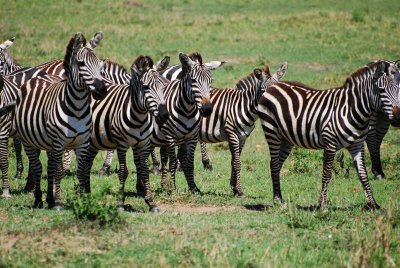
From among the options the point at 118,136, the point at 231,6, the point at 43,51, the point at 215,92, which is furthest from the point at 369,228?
the point at 231,6

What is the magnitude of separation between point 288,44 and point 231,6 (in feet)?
35.9

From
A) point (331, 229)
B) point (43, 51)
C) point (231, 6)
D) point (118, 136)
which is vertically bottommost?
point (331, 229)

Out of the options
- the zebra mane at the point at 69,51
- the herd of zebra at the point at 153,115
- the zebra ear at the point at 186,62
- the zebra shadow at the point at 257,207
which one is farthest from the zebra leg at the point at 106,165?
the zebra mane at the point at 69,51

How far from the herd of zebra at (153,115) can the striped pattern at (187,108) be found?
0.05ft

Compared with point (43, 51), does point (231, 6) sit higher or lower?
higher

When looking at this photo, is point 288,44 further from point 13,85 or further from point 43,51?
point 13,85

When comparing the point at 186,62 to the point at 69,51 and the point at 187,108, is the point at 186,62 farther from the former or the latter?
the point at 69,51

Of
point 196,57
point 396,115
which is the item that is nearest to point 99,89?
point 196,57

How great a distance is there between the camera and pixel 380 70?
11102 millimetres

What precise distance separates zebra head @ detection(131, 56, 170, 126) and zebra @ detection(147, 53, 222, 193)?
1.31 m

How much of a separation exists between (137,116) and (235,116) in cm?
298

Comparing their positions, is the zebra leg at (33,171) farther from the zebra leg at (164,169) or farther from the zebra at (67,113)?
the zebra leg at (164,169)

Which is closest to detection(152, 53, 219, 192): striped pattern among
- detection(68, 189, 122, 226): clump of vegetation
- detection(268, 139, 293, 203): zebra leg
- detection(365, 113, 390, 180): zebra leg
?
detection(268, 139, 293, 203): zebra leg

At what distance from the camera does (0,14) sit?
3409cm
